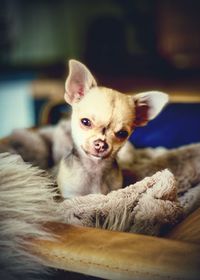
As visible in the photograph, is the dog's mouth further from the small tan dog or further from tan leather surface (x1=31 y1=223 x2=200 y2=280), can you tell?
tan leather surface (x1=31 y1=223 x2=200 y2=280)

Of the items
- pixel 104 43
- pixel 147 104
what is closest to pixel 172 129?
pixel 147 104

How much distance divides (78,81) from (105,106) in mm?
63

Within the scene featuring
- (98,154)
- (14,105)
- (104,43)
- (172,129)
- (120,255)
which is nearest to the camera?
(120,255)

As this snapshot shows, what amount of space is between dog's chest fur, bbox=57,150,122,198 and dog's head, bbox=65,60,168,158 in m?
0.02

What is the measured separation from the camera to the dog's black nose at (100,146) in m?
0.61

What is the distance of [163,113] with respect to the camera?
104cm

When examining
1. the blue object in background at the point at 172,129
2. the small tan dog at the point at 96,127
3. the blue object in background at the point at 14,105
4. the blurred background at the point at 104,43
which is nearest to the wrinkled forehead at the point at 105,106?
the small tan dog at the point at 96,127

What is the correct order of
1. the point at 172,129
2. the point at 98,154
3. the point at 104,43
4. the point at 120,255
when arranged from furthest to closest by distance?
the point at 104,43, the point at 172,129, the point at 98,154, the point at 120,255

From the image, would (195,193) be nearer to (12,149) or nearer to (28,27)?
(12,149)

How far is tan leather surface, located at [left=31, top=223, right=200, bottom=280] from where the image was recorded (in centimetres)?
50

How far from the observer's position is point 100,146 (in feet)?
2.00

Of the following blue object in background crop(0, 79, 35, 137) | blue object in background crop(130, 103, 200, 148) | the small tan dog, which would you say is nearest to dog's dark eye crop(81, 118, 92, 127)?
the small tan dog

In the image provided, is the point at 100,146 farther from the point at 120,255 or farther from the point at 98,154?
the point at 120,255

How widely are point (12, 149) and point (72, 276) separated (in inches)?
10.7
